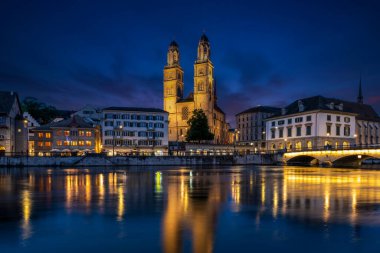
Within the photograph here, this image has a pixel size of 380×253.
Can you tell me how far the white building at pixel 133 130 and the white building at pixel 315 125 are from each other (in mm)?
36483

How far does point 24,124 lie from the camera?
90.8 meters

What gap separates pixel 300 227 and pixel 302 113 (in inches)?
3604

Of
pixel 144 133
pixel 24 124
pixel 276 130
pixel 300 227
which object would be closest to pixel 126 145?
pixel 144 133

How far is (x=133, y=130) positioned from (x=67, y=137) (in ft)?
66.3

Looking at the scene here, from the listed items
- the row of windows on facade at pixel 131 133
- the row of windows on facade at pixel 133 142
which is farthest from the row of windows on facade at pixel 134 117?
the row of windows on facade at pixel 133 142

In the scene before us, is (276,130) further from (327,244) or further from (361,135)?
(327,244)

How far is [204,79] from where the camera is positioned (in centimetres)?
16300

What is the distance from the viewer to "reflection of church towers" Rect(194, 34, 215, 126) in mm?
159125

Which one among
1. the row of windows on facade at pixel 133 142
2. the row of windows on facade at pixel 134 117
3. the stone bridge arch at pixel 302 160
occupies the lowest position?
the stone bridge arch at pixel 302 160

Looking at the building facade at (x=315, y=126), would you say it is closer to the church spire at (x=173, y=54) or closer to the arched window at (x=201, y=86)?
the arched window at (x=201, y=86)

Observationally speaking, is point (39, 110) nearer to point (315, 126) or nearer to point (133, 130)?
point (133, 130)

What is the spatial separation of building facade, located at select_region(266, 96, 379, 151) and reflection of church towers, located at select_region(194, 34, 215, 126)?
47.9 metres

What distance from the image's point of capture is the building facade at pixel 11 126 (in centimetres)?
8369

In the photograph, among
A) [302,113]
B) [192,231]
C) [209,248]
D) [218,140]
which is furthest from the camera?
[218,140]
